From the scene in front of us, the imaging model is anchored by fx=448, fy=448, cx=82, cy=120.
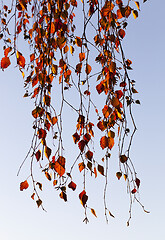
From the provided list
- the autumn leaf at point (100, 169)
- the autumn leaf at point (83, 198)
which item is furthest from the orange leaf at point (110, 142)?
the autumn leaf at point (83, 198)

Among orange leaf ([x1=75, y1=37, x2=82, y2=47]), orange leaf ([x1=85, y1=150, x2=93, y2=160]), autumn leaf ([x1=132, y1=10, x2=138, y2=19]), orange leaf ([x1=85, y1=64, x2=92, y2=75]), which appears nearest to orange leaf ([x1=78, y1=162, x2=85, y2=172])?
orange leaf ([x1=85, y1=150, x2=93, y2=160])

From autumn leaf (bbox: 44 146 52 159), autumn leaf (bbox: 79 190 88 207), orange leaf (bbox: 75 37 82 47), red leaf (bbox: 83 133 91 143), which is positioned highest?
orange leaf (bbox: 75 37 82 47)

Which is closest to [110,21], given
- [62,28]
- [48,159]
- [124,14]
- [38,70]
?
[124,14]

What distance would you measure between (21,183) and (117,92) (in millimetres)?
596

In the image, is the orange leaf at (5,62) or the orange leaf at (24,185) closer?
the orange leaf at (5,62)

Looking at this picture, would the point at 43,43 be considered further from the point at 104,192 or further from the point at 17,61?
the point at 104,192

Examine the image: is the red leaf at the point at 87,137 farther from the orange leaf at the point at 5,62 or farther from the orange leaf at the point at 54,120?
the orange leaf at the point at 5,62

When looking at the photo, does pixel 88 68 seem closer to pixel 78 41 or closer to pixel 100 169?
pixel 78 41

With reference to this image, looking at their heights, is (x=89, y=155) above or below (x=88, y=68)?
below

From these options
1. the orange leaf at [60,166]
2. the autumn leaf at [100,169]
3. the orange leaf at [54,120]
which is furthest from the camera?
the orange leaf at [54,120]

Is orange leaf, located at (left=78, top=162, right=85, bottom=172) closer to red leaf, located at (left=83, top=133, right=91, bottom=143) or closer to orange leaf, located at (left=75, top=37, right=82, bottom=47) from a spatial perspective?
red leaf, located at (left=83, top=133, right=91, bottom=143)

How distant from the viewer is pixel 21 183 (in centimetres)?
203

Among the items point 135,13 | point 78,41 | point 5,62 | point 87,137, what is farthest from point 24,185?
point 135,13

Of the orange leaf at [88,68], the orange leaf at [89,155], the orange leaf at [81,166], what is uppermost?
the orange leaf at [88,68]
